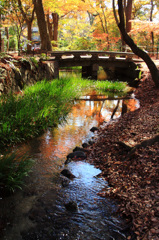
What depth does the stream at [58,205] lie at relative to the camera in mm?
2783

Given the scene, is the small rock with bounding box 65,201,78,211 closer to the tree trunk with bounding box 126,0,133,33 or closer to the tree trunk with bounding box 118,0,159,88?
the tree trunk with bounding box 118,0,159,88

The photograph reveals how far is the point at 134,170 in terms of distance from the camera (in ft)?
12.4

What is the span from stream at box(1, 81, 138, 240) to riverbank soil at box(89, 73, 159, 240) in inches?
7.2

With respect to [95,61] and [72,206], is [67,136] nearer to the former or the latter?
[72,206]

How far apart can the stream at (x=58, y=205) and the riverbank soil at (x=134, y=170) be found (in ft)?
0.60

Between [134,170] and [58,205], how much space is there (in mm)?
1393

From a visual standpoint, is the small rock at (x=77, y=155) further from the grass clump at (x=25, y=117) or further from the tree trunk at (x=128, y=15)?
A: the tree trunk at (x=128, y=15)

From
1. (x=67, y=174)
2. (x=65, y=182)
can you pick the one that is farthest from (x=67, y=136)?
(x=65, y=182)

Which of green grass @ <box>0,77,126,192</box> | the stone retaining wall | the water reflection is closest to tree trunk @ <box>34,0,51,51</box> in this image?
the stone retaining wall

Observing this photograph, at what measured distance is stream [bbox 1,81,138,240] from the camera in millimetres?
2783

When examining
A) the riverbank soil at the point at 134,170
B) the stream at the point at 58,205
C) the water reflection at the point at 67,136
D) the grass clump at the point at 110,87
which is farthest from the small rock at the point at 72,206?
the grass clump at the point at 110,87

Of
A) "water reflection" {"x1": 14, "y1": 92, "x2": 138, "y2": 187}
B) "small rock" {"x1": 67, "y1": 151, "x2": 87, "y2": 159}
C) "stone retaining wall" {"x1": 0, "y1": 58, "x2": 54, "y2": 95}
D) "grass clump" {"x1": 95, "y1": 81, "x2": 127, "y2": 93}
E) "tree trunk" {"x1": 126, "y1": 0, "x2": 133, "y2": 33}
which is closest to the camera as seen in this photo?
"water reflection" {"x1": 14, "y1": 92, "x2": 138, "y2": 187}

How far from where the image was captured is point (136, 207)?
9.92ft

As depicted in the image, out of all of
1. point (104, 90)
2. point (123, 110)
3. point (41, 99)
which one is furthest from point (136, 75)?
point (41, 99)
